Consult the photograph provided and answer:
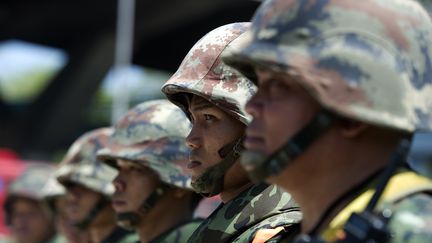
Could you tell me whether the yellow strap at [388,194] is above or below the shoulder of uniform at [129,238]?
above

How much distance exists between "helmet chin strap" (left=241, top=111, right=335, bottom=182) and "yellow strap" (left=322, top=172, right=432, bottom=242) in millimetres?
179

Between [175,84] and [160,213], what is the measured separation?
121 centimetres

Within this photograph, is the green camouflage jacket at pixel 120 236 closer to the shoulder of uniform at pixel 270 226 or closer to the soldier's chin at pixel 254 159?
the shoulder of uniform at pixel 270 226

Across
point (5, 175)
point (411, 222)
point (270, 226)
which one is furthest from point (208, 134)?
point (5, 175)

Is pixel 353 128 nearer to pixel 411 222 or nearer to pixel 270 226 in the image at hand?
pixel 411 222

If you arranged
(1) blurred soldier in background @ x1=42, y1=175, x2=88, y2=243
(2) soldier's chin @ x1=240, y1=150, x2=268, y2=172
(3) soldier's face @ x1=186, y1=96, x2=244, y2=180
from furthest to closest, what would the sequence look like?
1. (1) blurred soldier in background @ x1=42, y1=175, x2=88, y2=243
2. (3) soldier's face @ x1=186, y1=96, x2=244, y2=180
3. (2) soldier's chin @ x1=240, y1=150, x2=268, y2=172

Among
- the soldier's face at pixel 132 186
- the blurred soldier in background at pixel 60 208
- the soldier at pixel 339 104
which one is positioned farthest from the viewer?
the blurred soldier in background at pixel 60 208

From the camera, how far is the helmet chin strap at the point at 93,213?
19.2ft

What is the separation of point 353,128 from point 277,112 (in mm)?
188

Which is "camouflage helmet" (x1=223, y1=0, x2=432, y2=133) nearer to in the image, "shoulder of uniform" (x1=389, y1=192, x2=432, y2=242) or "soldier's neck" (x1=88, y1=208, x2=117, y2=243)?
"shoulder of uniform" (x1=389, y1=192, x2=432, y2=242)

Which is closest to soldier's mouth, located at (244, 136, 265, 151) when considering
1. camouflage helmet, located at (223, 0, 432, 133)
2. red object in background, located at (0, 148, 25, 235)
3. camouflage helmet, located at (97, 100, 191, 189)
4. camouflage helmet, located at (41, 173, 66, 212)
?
camouflage helmet, located at (223, 0, 432, 133)

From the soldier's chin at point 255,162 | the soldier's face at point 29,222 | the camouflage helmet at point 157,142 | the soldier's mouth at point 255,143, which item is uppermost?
the soldier's mouth at point 255,143

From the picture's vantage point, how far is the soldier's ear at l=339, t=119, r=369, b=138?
2.26 m

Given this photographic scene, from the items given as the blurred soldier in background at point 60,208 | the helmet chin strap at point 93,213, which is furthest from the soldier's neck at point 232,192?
the blurred soldier in background at point 60,208
